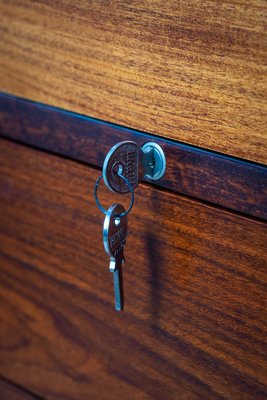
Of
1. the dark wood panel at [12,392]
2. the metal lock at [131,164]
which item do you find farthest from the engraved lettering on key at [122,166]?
the dark wood panel at [12,392]

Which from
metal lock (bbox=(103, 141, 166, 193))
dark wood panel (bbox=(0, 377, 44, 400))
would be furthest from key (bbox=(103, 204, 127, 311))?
dark wood panel (bbox=(0, 377, 44, 400))

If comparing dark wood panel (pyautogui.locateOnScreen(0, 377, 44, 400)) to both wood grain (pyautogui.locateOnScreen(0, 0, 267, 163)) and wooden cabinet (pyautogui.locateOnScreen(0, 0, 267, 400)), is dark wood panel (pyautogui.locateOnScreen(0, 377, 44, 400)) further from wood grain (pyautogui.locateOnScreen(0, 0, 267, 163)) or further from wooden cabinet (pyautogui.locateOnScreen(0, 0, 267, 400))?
wood grain (pyautogui.locateOnScreen(0, 0, 267, 163))

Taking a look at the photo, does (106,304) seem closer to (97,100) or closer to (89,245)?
(89,245)

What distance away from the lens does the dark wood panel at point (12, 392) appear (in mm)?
575

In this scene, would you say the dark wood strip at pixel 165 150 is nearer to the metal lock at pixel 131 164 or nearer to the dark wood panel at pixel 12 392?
the metal lock at pixel 131 164

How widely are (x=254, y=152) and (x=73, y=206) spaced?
18 centimetres

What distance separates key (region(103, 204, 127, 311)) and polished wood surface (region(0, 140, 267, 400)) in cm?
3

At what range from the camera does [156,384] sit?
0.47m

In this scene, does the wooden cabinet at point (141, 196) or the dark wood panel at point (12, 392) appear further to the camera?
the dark wood panel at point (12, 392)

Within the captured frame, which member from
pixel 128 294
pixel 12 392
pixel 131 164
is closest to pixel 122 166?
pixel 131 164

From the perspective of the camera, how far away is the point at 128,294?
0.46 metres

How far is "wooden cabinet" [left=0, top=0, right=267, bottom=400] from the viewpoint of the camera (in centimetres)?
35

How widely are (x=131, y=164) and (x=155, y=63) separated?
2.8 inches

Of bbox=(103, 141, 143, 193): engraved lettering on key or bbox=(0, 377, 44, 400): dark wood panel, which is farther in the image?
bbox=(0, 377, 44, 400): dark wood panel
